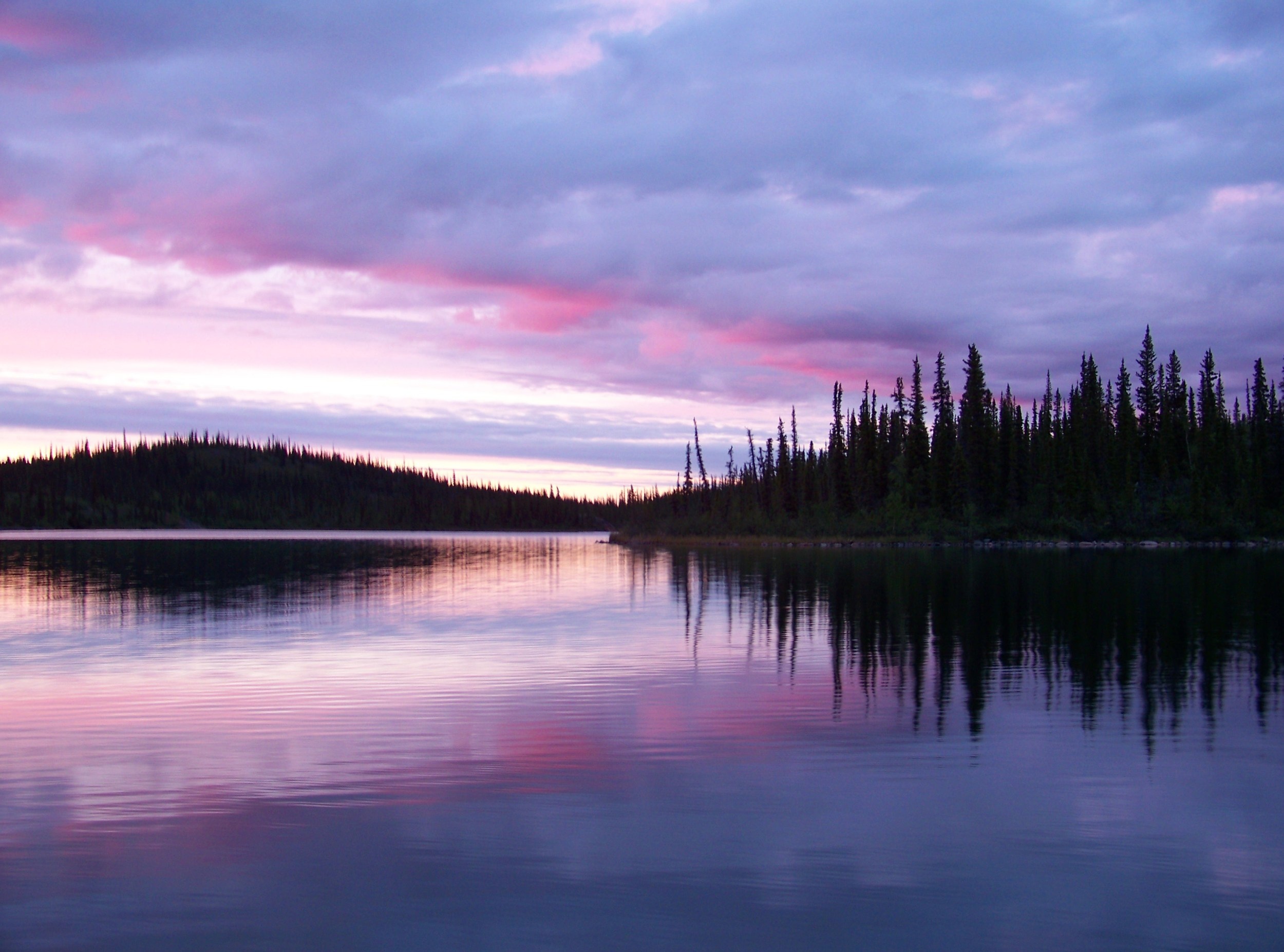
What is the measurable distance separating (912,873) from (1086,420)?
485ft

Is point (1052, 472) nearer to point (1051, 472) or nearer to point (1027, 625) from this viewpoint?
point (1051, 472)

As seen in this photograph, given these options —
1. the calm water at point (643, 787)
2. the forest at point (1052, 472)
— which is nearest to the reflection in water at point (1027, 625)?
the calm water at point (643, 787)

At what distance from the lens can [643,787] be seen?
46.0ft

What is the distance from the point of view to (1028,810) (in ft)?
42.2

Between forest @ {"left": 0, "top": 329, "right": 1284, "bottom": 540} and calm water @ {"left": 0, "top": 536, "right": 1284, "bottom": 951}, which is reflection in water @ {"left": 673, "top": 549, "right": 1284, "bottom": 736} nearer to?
calm water @ {"left": 0, "top": 536, "right": 1284, "bottom": 951}

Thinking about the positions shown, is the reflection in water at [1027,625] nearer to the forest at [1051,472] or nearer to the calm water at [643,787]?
the calm water at [643,787]

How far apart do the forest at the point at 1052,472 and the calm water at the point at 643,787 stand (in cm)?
10543

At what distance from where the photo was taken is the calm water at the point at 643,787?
383 inches

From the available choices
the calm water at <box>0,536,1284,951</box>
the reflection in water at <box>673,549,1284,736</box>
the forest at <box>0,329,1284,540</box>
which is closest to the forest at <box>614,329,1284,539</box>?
the forest at <box>0,329,1284,540</box>

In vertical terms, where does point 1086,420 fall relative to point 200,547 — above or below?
above

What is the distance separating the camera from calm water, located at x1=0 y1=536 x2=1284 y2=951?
31.9 ft

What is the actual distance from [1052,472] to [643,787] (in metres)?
133

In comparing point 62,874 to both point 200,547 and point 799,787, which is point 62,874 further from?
point 200,547

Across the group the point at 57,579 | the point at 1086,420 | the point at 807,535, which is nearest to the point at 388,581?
the point at 57,579
